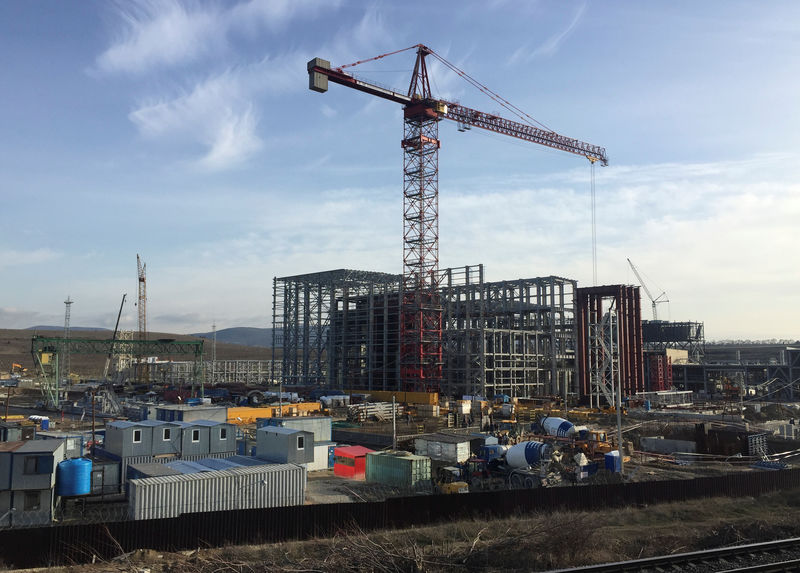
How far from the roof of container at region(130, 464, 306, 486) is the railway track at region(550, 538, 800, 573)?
50.5 ft

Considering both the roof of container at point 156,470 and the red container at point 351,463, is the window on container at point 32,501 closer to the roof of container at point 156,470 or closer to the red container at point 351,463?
the roof of container at point 156,470

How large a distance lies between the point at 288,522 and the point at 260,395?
60851 millimetres

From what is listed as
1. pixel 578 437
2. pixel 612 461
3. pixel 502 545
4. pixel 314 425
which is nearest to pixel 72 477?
pixel 314 425

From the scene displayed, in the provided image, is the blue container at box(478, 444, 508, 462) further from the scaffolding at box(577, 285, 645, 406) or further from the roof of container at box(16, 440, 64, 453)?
the scaffolding at box(577, 285, 645, 406)

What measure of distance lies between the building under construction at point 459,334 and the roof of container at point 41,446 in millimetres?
56816

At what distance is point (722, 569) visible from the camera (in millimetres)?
15820

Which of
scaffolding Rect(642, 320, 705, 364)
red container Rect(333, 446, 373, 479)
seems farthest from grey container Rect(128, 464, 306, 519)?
scaffolding Rect(642, 320, 705, 364)

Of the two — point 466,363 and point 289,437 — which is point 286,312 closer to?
point 466,363

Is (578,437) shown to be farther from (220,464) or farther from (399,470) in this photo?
(220,464)

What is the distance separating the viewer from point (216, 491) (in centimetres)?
2517

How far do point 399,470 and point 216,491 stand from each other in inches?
407

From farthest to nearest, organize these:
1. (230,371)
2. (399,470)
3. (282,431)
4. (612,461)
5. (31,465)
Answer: (230,371)
(282,431)
(612,461)
(399,470)
(31,465)

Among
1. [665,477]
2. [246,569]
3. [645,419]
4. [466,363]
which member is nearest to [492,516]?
[246,569]

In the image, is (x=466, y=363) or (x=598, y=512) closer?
(x=598, y=512)
